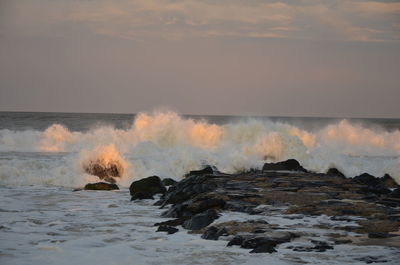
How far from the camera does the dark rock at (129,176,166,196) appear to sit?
15477mm

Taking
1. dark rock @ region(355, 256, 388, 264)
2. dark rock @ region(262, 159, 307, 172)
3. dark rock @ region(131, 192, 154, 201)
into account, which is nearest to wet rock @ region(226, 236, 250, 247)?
dark rock @ region(355, 256, 388, 264)

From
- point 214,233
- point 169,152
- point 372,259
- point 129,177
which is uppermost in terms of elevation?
point 169,152

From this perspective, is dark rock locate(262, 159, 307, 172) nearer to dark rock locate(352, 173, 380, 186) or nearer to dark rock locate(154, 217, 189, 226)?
dark rock locate(352, 173, 380, 186)

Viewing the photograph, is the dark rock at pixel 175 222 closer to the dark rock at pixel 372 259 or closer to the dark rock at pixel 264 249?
the dark rock at pixel 264 249

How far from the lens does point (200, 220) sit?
33.1ft

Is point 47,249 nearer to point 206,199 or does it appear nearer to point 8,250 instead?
point 8,250

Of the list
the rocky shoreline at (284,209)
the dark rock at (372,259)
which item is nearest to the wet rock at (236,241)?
the rocky shoreline at (284,209)

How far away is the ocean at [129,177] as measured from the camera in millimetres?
7973

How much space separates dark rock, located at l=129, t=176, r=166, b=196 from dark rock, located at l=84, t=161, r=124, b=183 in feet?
11.8

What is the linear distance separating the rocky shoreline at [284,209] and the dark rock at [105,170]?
3.87m

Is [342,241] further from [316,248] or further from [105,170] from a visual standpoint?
[105,170]

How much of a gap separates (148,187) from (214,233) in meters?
6.91

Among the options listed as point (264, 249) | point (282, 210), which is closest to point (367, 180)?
point (282, 210)

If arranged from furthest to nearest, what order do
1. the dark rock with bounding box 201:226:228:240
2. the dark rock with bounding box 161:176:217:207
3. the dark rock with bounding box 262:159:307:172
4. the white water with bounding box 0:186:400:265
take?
the dark rock with bounding box 262:159:307:172 → the dark rock with bounding box 161:176:217:207 → the dark rock with bounding box 201:226:228:240 → the white water with bounding box 0:186:400:265
